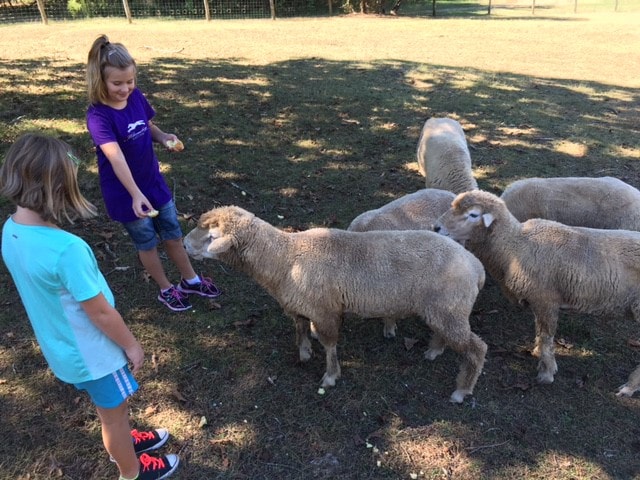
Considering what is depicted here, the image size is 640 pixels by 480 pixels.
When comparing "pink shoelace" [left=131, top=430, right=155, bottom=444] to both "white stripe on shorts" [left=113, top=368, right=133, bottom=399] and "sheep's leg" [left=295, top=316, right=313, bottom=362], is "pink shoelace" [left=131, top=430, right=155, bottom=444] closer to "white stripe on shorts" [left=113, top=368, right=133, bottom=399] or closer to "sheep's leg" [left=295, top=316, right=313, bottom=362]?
"white stripe on shorts" [left=113, top=368, right=133, bottom=399]

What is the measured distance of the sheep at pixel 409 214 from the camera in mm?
4871

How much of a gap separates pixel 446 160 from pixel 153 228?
405 centimetres

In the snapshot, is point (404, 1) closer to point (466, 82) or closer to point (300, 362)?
point (466, 82)

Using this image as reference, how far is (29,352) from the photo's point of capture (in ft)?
13.8

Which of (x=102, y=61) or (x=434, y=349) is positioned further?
(x=434, y=349)

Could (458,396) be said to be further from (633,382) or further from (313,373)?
(633,382)

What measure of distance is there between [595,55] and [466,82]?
8.41 metres

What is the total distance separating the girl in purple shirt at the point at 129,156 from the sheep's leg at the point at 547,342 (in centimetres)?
348

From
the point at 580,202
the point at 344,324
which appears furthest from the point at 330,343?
the point at 580,202

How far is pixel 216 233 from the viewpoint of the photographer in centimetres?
391

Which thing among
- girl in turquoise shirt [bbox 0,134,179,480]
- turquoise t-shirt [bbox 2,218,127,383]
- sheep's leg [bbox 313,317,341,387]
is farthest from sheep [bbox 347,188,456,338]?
turquoise t-shirt [bbox 2,218,127,383]

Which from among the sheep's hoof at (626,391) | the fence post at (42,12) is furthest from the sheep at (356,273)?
the fence post at (42,12)

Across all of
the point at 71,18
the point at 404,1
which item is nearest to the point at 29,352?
the point at 71,18

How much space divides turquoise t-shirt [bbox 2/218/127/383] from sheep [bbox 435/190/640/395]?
10.5 ft
